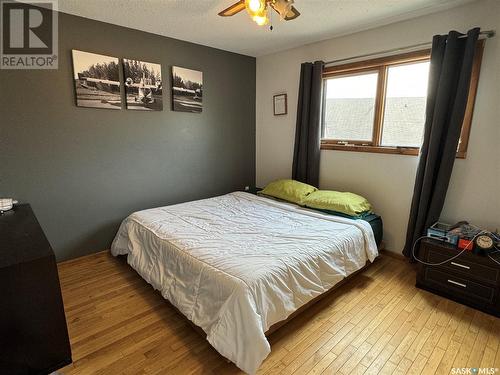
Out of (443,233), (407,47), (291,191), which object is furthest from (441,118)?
(291,191)

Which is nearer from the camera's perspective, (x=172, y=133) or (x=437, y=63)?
(x=437, y=63)

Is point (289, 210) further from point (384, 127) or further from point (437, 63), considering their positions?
point (437, 63)

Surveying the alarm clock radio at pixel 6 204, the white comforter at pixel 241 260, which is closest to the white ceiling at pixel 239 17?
the alarm clock radio at pixel 6 204

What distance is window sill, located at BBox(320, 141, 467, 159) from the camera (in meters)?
2.65

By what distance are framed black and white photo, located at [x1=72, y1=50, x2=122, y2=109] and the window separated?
2413mm

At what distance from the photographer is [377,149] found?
9.57 feet

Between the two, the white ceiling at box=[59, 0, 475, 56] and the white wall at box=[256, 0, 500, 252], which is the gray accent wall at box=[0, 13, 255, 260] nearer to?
the white ceiling at box=[59, 0, 475, 56]

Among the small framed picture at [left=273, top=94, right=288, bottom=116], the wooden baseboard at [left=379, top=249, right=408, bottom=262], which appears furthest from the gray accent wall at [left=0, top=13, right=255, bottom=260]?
the wooden baseboard at [left=379, top=249, right=408, bottom=262]

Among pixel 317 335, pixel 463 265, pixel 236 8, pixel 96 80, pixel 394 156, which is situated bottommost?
pixel 317 335

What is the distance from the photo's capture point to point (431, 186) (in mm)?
2482

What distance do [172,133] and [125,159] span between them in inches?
25.4

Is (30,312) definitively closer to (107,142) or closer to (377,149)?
(107,142)

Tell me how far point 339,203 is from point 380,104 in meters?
1.18

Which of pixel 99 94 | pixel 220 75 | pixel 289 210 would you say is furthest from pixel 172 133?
pixel 289 210
